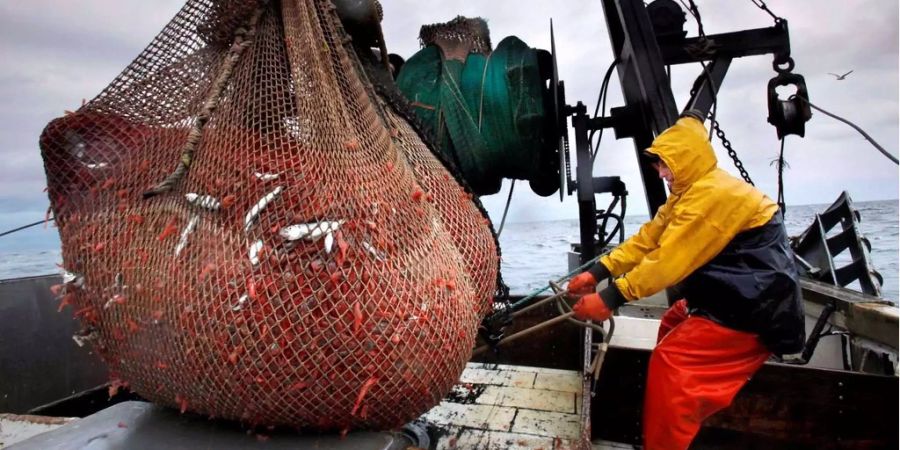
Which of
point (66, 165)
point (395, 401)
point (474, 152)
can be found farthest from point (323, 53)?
point (474, 152)

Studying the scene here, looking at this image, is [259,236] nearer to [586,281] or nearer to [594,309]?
[594,309]

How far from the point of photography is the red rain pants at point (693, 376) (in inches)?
107

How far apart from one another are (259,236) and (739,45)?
4.13 meters

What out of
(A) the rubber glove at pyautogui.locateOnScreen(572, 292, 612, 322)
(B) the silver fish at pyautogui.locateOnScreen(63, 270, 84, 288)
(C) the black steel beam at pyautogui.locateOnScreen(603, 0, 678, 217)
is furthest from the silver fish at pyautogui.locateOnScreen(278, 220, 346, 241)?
(C) the black steel beam at pyautogui.locateOnScreen(603, 0, 678, 217)

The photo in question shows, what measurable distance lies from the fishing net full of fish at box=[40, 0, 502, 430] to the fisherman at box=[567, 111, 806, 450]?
1164 millimetres

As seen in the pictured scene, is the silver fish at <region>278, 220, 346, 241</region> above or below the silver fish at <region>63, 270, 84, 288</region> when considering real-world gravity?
above

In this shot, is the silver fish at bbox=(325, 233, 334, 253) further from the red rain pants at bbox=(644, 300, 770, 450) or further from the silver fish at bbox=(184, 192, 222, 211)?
the red rain pants at bbox=(644, 300, 770, 450)

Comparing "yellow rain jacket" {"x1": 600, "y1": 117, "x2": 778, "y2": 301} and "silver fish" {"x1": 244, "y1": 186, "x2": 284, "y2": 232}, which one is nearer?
"silver fish" {"x1": 244, "y1": 186, "x2": 284, "y2": 232}

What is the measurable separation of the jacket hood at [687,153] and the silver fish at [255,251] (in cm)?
225

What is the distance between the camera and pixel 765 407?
289 centimetres

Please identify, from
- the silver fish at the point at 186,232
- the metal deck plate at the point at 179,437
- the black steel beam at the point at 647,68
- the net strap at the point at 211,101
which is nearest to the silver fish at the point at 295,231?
the silver fish at the point at 186,232

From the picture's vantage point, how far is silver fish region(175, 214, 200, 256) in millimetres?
1699

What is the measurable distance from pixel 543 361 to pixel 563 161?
70.0 inches

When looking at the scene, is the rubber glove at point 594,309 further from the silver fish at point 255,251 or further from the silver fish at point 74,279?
the silver fish at point 74,279
